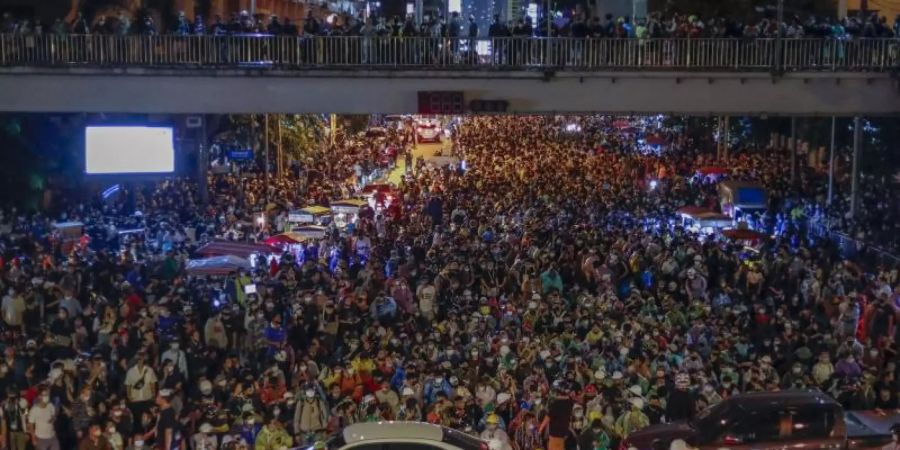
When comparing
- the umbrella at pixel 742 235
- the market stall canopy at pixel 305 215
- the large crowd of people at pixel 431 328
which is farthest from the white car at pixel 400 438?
the market stall canopy at pixel 305 215

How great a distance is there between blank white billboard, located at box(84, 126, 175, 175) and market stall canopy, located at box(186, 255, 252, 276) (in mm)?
9677

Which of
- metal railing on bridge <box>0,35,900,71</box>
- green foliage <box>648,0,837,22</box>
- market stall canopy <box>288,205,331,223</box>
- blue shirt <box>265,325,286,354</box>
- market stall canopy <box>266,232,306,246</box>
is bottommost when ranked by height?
blue shirt <box>265,325,286,354</box>

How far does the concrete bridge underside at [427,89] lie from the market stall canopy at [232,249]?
130 inches

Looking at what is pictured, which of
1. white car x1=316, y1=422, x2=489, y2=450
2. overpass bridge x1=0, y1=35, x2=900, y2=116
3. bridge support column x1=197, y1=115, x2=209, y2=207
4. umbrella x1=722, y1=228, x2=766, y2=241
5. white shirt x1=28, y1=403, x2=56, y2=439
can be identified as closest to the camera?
white car x1=316, y1=422, x2=489, y2=450

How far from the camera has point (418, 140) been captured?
72.5 metres

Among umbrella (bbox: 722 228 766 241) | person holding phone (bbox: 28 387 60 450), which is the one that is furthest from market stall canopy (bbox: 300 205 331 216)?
person holding phone (bbox: 28 387 60 450)

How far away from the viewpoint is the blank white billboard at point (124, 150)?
102 feet

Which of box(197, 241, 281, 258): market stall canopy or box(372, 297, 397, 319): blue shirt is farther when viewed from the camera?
box(197, 241, 281, 258): market stall canopy

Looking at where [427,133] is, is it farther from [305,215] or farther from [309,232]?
[309,232]

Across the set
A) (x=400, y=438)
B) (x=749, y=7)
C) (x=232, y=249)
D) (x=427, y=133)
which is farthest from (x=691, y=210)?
(x=427, y=133)

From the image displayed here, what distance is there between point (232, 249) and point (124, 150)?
9.07 m

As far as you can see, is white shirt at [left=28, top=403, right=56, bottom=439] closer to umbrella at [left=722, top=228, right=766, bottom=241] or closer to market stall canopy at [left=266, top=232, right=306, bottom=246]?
market stall canopy at [left=266, top=232, right=306, bottom=246]

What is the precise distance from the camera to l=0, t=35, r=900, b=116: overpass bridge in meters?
25.4

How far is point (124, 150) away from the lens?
3138 cm
